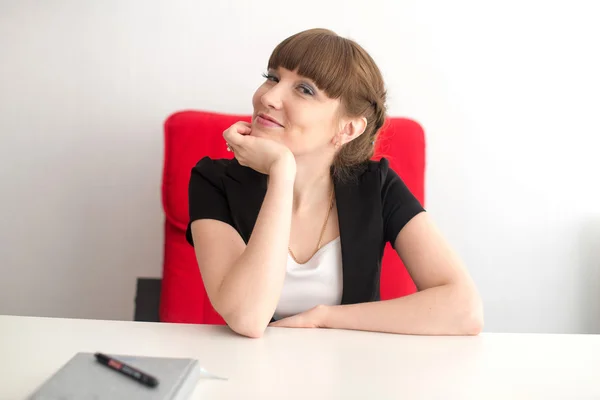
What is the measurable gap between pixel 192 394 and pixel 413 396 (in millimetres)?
296

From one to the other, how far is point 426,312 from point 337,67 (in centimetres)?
55

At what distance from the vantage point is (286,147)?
131 cm

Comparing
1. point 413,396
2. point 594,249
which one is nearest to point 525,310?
point 594,249

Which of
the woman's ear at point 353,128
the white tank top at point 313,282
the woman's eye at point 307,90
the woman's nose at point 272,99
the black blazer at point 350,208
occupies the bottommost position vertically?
the white tank top at point 313,282

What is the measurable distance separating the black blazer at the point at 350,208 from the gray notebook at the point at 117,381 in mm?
515

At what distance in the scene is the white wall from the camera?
6.38 ft

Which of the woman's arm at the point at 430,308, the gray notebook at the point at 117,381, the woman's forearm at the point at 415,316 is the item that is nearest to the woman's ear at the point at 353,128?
the woman's arm at the point at 430,308

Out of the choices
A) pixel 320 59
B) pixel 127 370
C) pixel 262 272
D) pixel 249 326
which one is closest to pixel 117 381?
pixel 127 370

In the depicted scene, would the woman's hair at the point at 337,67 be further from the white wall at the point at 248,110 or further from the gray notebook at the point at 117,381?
the gray notebook at the point at 117,381

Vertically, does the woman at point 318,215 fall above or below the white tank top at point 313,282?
above

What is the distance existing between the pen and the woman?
298mm

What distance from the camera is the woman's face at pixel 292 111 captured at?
1.32 meters

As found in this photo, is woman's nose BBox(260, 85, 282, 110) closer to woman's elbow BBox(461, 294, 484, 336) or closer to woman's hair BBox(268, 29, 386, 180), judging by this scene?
woman's hair BBox(268, 29, 386, 180)

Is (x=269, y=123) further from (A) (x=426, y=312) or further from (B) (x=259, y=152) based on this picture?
(A) (x=426, y=312)
